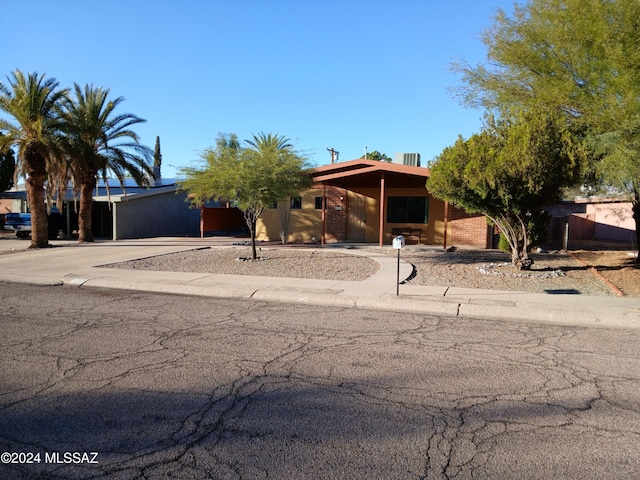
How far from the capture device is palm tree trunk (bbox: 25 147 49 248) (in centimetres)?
2042

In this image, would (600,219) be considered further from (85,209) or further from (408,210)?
(85,209)

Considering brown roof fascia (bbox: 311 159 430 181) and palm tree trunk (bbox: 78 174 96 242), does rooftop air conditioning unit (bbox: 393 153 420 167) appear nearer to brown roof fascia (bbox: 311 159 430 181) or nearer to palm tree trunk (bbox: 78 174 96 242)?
brown roof fascia (bbox: 311 159 430 181)

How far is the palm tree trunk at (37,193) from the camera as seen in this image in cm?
2042

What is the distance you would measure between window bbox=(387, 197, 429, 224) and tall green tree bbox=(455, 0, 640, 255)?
9.32 meters

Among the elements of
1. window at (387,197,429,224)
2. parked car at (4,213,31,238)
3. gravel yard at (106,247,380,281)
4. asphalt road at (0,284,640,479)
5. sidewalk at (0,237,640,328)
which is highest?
window at (387,197,429,224)

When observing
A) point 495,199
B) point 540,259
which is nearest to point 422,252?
point 540,259

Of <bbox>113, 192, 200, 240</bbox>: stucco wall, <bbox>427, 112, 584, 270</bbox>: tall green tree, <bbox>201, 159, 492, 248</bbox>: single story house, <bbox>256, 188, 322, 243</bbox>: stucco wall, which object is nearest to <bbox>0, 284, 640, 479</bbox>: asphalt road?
<bbox>427, 112, 584, 270</bbox>: tall green tree

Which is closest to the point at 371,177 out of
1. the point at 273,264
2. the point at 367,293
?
the point at 273,264

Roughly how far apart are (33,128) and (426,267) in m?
16.8

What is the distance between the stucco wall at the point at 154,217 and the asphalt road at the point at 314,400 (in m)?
20.5

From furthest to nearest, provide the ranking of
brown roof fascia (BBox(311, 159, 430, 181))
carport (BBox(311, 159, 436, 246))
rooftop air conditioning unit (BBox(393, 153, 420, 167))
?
rooftop air conditioning unit (BBox(393, 153, 420, 167)) → carport (BBox(311, 159, 436, 246)) → brown roof fascia (BBox(311, 159, 430, 181))

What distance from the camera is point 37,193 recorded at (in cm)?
2111

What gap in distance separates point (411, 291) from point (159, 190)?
76.4ft

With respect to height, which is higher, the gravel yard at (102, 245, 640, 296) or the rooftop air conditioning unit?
the rooftop air conditioning unit
